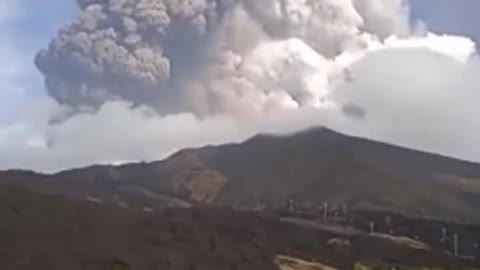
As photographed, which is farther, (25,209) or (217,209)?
(217,209)

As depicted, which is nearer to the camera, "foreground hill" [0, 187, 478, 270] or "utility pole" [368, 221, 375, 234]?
"foreground hill" [0, 187, 478, 270]

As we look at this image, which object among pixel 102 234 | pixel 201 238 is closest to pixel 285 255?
pixel 201 238

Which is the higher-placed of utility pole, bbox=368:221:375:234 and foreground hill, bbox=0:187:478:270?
utility pole, bbox=368:221:375:234

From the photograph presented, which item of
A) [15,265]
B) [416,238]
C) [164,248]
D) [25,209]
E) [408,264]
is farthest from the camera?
[416,238]

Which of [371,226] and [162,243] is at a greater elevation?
[371,226]

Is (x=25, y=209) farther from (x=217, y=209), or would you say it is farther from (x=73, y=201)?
(x=217, y=209)

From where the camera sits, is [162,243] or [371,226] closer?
[162,243]

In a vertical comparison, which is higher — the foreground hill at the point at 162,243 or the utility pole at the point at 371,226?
the utility pole at the point at 371,226

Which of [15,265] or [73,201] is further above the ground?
[73,201]
